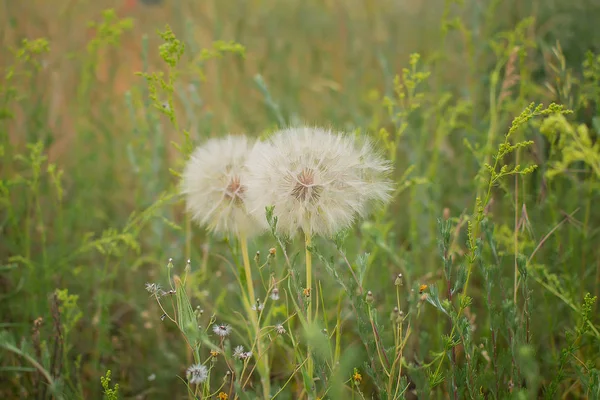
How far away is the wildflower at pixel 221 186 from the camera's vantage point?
1.43 m

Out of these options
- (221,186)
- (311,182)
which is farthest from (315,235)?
(221,186)

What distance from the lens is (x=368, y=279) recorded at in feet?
7.07

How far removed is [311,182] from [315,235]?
168 mm

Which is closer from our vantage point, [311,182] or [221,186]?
[311,182]

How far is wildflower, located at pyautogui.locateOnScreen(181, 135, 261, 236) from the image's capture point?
143 cm

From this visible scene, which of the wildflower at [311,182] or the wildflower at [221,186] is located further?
the wildflower at [221,186]

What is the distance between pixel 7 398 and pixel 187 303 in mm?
1146

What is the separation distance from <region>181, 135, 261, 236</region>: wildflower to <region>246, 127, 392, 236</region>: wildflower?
0.07 m

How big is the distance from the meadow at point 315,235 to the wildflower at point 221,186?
0.19 ft

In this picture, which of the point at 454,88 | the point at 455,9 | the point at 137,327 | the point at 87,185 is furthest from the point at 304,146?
the point at 455,9

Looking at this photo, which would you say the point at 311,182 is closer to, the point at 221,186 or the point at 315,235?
the point at 315,235

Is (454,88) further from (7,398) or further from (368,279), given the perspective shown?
(7,398)

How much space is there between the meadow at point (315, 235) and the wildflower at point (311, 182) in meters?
0.04

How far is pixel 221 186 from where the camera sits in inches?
57.7
